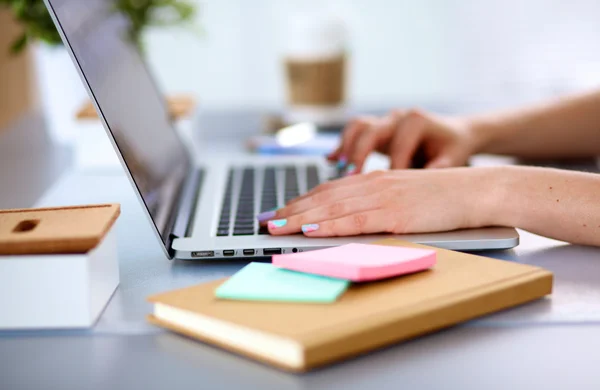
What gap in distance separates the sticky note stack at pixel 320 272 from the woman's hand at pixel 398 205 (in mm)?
131

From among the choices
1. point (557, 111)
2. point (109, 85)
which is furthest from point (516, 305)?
point (557, 111)

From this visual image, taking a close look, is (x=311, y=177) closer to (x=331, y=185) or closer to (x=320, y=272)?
(x=331, y=185)

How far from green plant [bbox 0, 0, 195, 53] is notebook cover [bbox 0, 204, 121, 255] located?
2.23 feet

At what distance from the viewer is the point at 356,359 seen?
0.57 metres

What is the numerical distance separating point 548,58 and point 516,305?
257 cm

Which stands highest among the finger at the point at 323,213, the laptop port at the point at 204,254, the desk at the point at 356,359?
the finger at the point at 323,213

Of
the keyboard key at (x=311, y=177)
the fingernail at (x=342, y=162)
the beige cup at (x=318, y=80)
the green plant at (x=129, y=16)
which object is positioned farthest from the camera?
the beige cup at (x=318, y=80)

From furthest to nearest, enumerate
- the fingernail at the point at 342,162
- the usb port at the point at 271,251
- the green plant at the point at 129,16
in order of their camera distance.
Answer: the green plant at the point at 129,16 < the fingernail at the point at 342,162 < the usb port at the point at 271,251

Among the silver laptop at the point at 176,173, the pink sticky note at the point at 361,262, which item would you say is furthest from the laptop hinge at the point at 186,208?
the pink sticky note at the point at 361,262

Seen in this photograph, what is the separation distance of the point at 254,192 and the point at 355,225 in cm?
27

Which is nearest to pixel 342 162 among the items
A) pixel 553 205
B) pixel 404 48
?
pixel 553 205

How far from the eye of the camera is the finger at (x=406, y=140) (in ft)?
3.72

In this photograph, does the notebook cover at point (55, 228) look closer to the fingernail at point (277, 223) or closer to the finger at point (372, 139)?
the fingernail at point (277, 223)

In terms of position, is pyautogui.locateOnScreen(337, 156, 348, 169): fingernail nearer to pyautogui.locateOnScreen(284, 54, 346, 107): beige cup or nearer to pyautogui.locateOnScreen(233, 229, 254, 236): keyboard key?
pyautogui.locateOnScreen(233, 229, 254, 236): keyboard key
